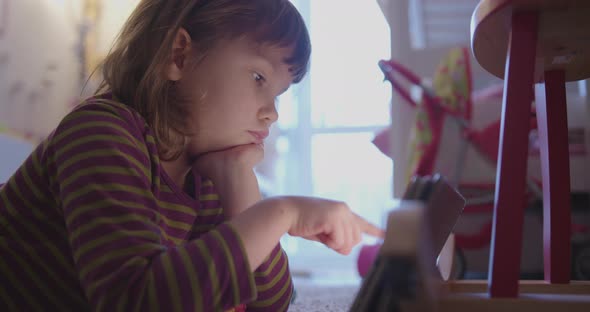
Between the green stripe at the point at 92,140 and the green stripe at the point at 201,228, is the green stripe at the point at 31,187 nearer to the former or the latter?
the green stripe at the point at 92,140

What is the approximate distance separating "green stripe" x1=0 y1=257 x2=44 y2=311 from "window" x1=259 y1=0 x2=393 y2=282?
8.22 feet

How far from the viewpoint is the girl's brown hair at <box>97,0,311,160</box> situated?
641 millimetres

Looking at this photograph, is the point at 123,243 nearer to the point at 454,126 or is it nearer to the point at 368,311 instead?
the point at 368,311

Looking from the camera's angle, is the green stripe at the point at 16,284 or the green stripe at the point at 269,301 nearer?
the green stripe at the point at 16,284

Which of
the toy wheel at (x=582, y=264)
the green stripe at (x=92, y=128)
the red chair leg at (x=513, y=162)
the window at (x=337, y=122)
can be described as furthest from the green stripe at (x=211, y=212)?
the window at (x=337, y=122)

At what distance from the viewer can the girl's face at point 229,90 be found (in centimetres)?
65

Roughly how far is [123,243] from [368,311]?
206 millimetres

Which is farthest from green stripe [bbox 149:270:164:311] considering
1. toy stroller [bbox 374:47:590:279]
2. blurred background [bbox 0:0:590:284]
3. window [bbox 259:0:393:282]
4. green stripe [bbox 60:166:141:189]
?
window [bbox 259:0:393:282]

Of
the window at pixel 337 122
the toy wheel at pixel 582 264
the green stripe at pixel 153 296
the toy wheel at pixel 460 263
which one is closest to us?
the green stripe at pixel 153 296

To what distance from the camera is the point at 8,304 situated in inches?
21.9

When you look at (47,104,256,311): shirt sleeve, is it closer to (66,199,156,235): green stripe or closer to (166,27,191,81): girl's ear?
(66,199,156,235): green stripe

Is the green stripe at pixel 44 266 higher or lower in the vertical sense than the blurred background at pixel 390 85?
lower

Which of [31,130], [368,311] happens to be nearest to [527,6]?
[368,311]

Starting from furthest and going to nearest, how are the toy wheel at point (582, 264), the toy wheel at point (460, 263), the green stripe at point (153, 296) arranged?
1. the toy wheel at point (460, 263)
2. the toy wheel at point (582, 264)
3. the green stripe at point (153, 296)
